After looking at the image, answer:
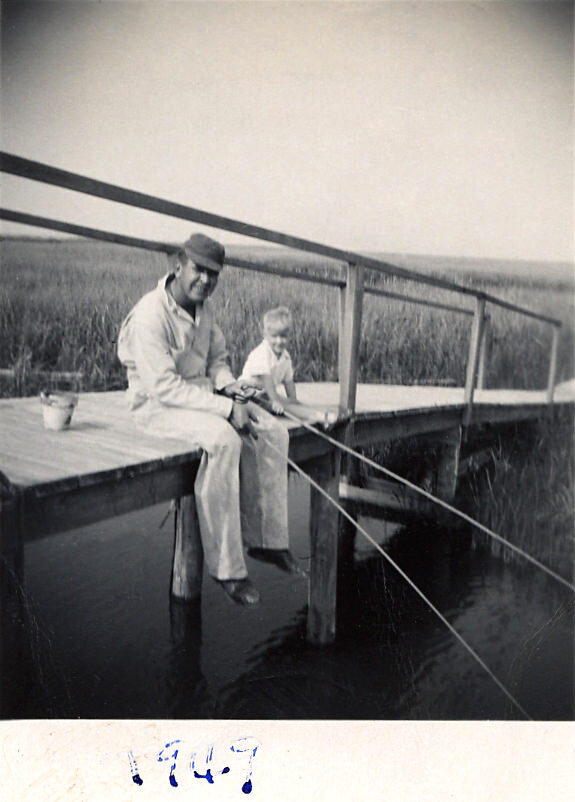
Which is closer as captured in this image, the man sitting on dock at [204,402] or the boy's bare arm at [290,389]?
the man sitting on dock at [204,402]

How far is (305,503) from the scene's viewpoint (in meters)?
2.87

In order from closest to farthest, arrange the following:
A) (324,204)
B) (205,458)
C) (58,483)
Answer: (58,483) → (205,458) → (324,204)

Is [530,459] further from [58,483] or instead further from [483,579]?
[58,483]

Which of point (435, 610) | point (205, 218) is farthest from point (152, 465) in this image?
point (435, 610)

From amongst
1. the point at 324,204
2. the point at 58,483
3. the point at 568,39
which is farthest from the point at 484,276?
the point at 58,483

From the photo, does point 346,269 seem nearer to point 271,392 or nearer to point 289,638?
point 271,392

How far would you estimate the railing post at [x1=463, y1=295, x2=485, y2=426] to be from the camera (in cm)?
284

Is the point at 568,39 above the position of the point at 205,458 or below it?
above

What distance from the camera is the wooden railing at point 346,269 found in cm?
226

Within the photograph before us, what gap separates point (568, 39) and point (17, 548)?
2.88m

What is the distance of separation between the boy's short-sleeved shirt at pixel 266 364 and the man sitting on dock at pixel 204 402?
9 cm

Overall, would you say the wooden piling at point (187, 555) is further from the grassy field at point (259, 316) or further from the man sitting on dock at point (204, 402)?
the grassy field at point (259, 316)
